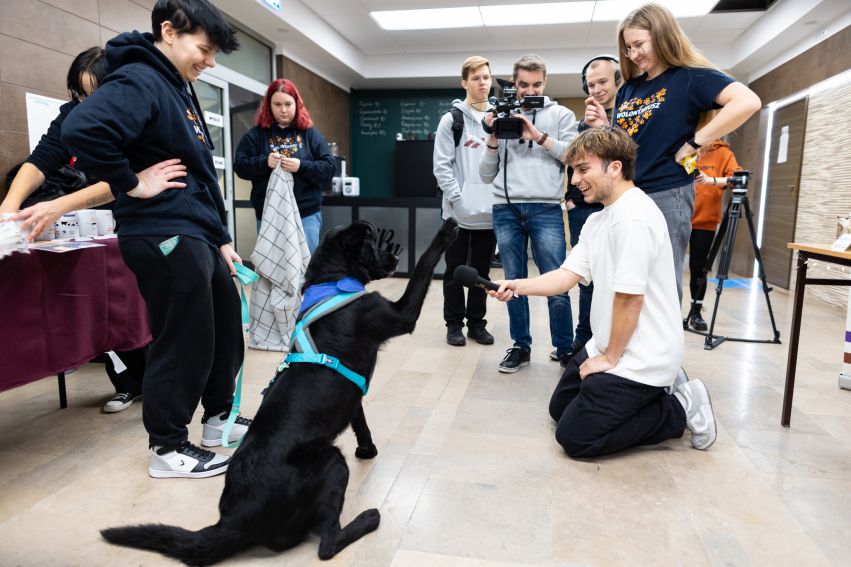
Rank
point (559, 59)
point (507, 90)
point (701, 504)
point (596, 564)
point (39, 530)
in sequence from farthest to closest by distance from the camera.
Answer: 1. point (559, 59)
2. point (507, 90)
3. point (701, 504)
4. point (39, 530)
5. point (596, 564)

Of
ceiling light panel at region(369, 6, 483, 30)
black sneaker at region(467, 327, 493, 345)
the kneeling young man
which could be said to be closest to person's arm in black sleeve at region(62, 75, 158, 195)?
the kneeling young man

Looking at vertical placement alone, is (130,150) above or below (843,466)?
above

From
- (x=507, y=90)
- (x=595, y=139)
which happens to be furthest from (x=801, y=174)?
(x=595, y=139)

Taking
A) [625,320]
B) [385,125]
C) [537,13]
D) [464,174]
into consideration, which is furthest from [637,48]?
[385,125]

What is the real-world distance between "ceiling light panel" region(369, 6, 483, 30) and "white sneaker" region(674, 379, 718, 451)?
5125 mm

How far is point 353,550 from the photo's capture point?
133cm

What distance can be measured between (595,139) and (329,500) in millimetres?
1345

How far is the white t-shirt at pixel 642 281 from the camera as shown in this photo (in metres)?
1.70

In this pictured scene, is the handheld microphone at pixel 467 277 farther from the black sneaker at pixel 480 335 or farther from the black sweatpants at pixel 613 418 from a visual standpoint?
the black sneaker at pixel 480 335

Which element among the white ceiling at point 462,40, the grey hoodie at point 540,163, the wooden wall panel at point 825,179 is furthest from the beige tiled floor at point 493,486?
the white ceiling at point 462,40

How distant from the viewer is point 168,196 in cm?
156

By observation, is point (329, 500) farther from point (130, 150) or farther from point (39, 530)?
point (130, 150)

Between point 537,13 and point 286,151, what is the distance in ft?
13.6

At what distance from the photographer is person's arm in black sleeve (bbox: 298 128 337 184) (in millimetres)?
2949
